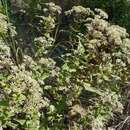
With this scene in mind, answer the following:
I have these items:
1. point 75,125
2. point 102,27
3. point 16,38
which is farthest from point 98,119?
point 16,38

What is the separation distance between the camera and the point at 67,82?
4590mm

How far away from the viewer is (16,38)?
231 inches

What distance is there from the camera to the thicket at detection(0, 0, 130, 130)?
4.07 m

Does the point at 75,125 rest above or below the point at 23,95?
below

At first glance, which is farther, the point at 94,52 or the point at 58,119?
the point at 94,52

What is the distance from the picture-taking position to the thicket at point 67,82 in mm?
4070

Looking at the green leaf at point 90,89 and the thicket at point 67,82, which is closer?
the thicket at point 67,82

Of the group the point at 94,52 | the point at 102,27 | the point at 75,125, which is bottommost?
the point at 75,125

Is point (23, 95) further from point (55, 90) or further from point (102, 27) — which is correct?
point (102, 27)

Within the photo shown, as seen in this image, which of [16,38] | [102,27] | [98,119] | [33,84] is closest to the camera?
[33,84]

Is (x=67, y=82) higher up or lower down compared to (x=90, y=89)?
higher up

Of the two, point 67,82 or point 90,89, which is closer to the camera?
point 67,82

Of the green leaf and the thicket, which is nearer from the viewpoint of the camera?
the thicket

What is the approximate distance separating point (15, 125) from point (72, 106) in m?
0.90
